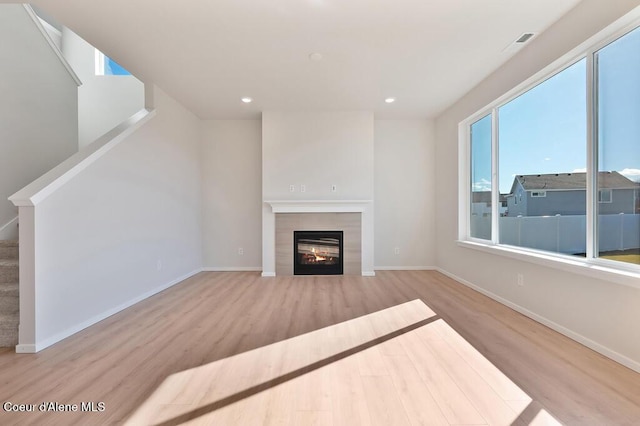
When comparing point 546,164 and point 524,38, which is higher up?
point 524,38

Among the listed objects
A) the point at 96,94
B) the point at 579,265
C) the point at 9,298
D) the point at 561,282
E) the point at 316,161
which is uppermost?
the point at 96,94

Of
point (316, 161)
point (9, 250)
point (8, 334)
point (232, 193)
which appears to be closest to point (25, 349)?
point (8, 334)

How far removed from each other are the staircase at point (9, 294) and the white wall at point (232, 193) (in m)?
2.70

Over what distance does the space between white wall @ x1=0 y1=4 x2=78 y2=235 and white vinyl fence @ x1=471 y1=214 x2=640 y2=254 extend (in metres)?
5.76

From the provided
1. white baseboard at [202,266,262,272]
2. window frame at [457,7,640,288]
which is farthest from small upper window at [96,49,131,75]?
window frame at [457,7,640,288]

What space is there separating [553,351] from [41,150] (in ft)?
18.7

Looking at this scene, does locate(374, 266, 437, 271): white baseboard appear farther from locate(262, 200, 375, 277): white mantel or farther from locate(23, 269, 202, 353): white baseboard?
locate(23, 269, 202, 353): white baseboard

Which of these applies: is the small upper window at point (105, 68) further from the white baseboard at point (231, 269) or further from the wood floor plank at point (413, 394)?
the wood floor plank at point (413, 394)

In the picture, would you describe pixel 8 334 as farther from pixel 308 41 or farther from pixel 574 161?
pixel 574 161

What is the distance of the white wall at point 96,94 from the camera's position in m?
5.05

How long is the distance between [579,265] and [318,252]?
3388mm

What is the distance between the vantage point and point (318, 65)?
3309 millimetres

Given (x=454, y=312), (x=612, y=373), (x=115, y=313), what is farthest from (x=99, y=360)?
(x=612, y=373)

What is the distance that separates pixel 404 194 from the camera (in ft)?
17.6
